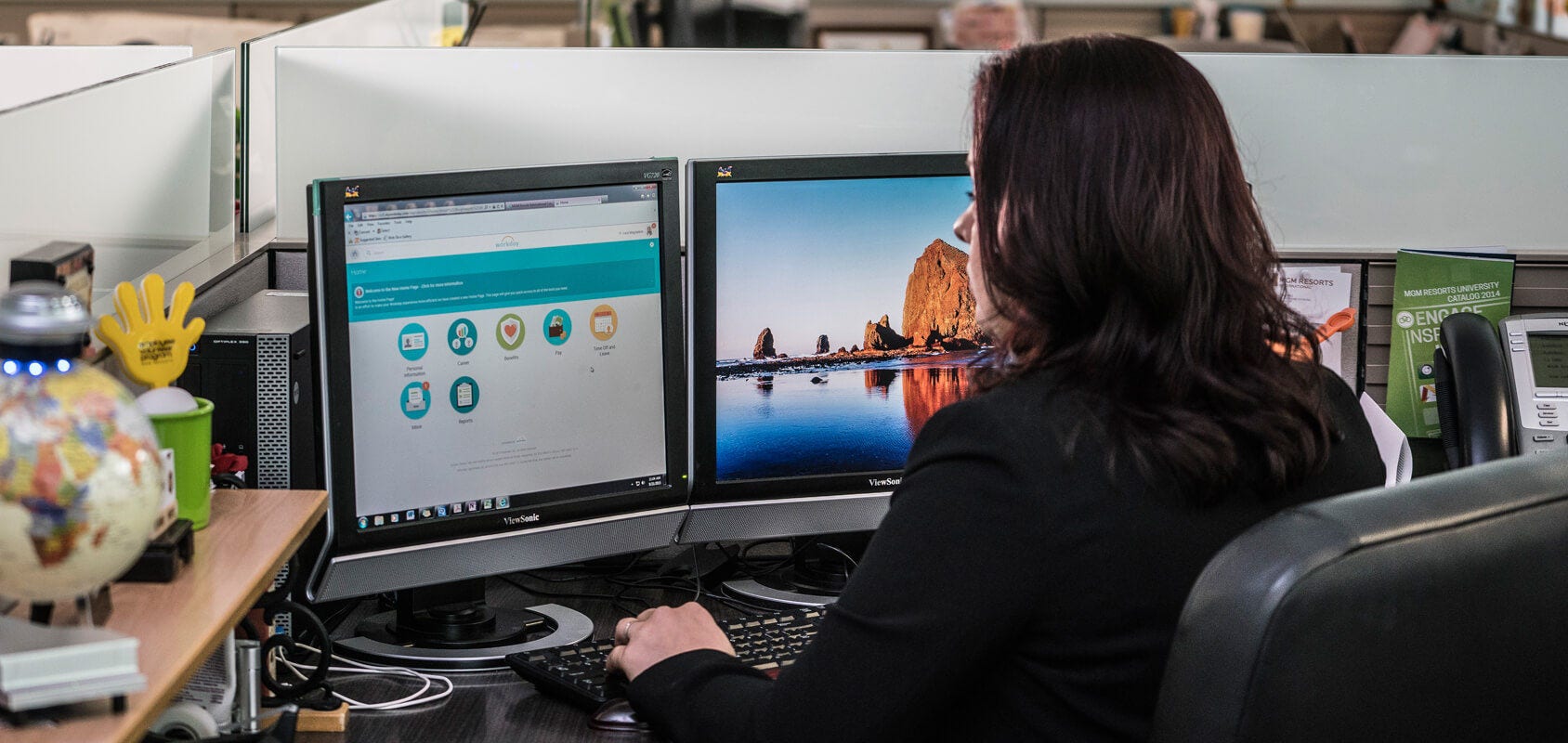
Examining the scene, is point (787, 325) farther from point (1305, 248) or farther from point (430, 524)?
point (1305, 248)

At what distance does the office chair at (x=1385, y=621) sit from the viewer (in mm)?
694

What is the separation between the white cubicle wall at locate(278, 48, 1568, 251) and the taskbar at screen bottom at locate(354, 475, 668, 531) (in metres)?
0.45

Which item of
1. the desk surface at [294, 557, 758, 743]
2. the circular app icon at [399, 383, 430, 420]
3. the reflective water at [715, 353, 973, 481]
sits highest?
the circular app icon at [399, 383, 430, 420]

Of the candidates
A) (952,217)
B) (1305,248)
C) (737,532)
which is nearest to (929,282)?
(952,217)

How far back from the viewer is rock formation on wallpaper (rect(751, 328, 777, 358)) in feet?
4.61

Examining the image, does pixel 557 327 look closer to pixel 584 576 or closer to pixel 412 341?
pixel 412 341

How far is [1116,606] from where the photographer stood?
0.84 meters

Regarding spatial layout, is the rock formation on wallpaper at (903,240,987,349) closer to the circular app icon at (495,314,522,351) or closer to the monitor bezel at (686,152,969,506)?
the monitor bezel at (686,152,969,506)

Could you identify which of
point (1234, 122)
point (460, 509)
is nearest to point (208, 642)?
point (460, 509)

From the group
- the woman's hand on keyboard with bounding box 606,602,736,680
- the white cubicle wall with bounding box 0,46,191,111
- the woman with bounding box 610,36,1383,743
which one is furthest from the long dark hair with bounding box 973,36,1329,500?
the white cubicle wall with bounding box 0,46,191,111

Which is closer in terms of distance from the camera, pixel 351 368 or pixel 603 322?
pixel 351 368

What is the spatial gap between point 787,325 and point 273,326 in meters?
0.48

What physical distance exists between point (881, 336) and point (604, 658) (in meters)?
0.44

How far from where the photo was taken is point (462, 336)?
1.25 meters
